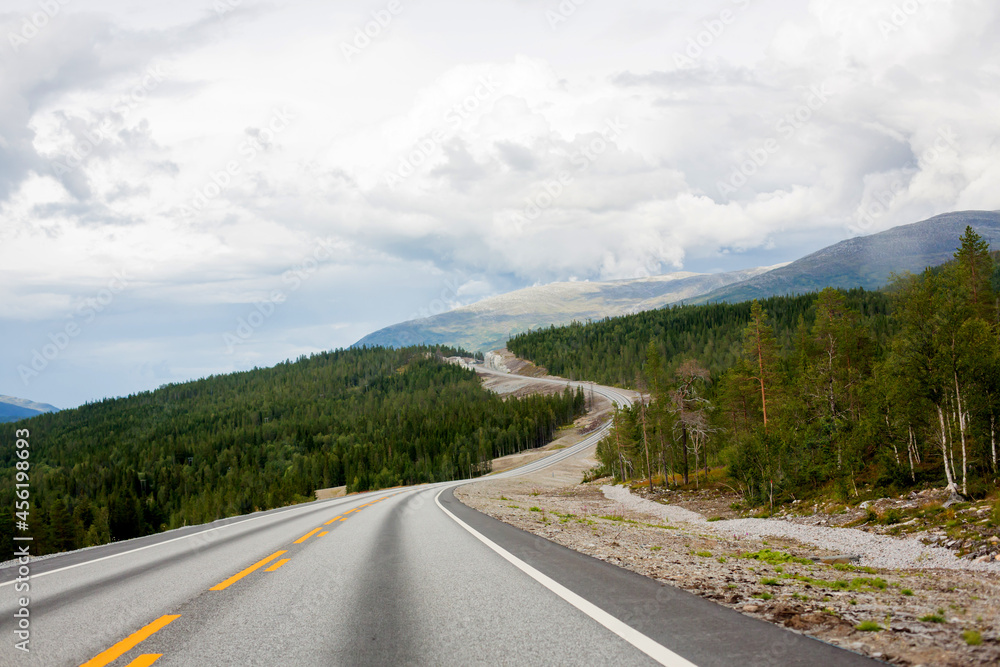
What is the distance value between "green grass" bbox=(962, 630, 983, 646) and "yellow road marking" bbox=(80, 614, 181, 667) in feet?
24.0

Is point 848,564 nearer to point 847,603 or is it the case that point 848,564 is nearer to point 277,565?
point 847,603

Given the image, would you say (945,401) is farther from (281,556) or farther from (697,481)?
(281,556)

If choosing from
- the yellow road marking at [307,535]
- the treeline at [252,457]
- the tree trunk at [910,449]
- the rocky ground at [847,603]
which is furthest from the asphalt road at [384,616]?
the treeline at [252,457]

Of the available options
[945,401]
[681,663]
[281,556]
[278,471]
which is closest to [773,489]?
[945,401]

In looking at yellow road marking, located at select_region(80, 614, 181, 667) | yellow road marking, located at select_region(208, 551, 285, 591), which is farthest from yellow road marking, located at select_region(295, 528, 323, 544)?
yellow road marking, located at select_region(80, 614, 181, 667)

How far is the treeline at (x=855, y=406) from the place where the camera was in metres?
25.3

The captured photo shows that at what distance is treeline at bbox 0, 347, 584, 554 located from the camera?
90.2 meters

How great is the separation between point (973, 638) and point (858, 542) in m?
21.8

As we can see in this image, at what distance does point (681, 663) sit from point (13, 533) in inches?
3265

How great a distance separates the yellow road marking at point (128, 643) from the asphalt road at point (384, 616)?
0.08 ft

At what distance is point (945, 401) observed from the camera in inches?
1049

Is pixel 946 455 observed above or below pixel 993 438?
below

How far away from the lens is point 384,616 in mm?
5844

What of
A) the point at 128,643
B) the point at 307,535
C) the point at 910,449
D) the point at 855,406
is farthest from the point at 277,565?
the point at 855,406
